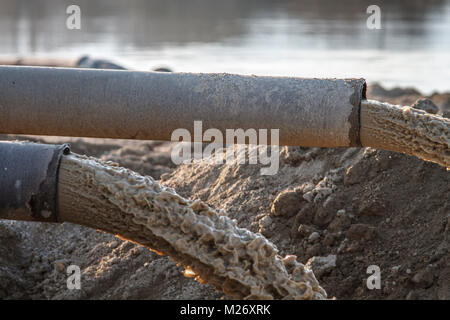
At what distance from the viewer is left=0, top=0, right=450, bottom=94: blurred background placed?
1323 centimetres

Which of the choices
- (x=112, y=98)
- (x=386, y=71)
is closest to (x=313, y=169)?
(x=112, y=98)

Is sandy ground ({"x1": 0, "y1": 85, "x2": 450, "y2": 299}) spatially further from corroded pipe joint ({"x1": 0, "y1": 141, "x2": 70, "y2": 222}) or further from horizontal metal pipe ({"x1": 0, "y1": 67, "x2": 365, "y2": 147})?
corroded pipe joint ({"x1": 0, "y1": 141, "x2": 70, "y2": 222})

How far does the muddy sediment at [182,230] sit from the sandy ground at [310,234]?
85 centimetres

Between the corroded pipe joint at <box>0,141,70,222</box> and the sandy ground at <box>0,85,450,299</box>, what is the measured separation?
121 cm

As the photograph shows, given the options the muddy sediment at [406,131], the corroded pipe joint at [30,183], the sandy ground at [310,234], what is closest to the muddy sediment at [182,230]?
the corroded pipe joint at [30,183]

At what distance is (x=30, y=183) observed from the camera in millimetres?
4059

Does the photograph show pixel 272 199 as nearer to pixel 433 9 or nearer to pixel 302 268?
pixel 302 268

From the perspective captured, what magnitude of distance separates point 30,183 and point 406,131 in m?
2.33

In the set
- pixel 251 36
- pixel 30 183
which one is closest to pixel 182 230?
pixel 30 183

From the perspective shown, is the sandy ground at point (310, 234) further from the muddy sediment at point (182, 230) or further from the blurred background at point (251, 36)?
the blurred background at point (251, 36)

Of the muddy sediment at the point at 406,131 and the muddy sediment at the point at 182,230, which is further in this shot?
the muddy sediment at the point at 406,131

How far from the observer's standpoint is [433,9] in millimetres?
22250

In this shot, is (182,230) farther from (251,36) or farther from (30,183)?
Answer: (251,36)

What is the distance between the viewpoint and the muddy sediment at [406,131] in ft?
15.3
